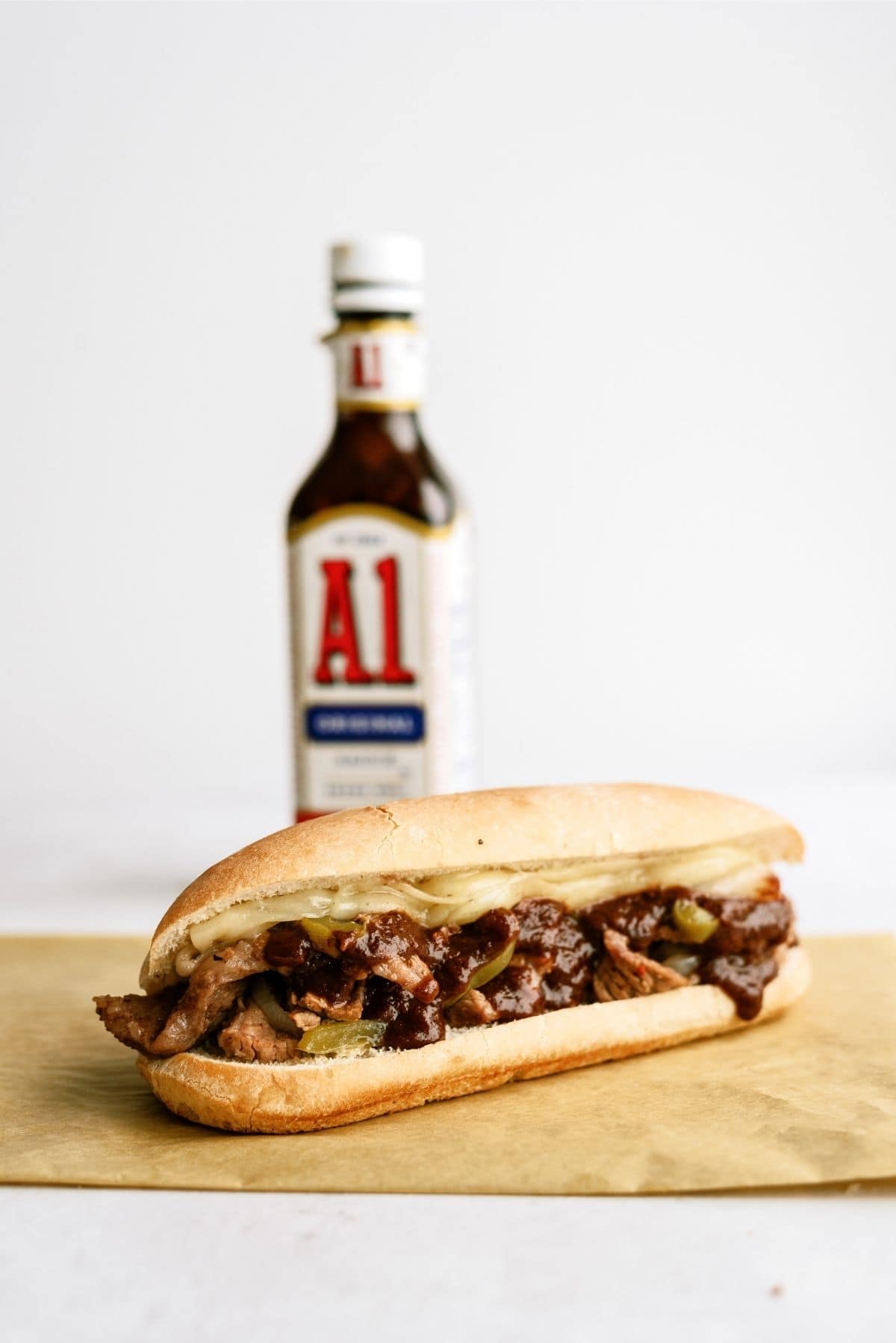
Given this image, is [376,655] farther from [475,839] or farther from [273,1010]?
[273,1010]

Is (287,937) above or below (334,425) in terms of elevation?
below

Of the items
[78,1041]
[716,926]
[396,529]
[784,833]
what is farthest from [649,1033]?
[396,529]

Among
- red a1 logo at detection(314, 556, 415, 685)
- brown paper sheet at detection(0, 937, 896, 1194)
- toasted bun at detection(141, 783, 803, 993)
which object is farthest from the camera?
red a1 logo at detection(314, 556, 415, 685)

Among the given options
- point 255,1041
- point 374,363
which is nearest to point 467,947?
point 255,1041

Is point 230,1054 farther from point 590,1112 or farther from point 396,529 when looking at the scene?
point 396,529

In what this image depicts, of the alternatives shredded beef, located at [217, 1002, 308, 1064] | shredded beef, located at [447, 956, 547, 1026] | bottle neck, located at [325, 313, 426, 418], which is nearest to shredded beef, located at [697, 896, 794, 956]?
shredded beef, located at [447, 956, 547, 1026]

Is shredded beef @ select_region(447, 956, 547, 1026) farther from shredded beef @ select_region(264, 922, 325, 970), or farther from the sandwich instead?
shredded beef @ select_region(264, 922, 325, 970)
